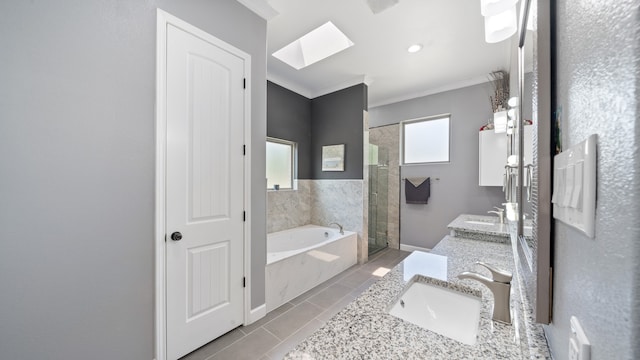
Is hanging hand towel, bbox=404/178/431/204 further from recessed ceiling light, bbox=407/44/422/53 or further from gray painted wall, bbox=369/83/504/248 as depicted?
recessed ceiling light, bbox=407/44/422/53

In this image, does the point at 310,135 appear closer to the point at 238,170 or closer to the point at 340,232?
the point at 340,232

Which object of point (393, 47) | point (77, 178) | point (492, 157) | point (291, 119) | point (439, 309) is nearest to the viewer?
point (439, 309)

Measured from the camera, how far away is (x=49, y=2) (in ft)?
3.69

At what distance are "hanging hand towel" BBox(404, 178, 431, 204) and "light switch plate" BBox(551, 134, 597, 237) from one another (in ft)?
Answer: 11.5

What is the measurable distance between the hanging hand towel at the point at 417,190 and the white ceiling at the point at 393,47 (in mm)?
1475

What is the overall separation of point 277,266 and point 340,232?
1.39m

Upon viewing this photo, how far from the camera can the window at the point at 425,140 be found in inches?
145

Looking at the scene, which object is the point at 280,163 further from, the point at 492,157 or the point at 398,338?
the point at 398,338

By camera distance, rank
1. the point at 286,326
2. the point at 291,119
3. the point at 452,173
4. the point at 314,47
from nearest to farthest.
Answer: the point at 286,326 → the point at 314,47 → the point at 452,173 → the point at 291,119

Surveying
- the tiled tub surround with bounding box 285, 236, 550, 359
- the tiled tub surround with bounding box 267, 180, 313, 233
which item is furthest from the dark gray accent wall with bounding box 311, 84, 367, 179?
the tiled tub surround with bounding box 285, 236, 550, 359

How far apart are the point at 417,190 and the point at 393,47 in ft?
7.29

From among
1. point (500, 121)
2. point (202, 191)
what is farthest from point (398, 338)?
point (500, 121)

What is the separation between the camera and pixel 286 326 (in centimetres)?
199

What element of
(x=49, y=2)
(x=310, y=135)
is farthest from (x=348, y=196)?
(x=49, y=2)
